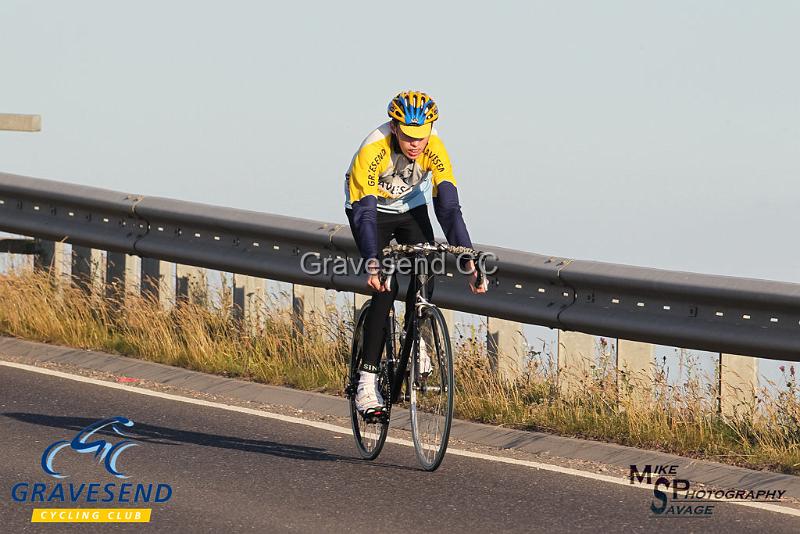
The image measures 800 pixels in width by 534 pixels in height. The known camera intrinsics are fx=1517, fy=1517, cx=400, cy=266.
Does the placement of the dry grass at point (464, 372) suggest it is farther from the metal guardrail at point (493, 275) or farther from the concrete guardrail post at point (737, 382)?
the metal guardrail at point (493, 275)

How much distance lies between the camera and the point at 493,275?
34.9 feet

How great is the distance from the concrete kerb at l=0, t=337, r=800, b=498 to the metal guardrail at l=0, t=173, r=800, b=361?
81 cm

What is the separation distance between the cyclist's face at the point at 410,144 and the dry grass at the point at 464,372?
7.35 feet

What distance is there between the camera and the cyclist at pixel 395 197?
8.42 metres

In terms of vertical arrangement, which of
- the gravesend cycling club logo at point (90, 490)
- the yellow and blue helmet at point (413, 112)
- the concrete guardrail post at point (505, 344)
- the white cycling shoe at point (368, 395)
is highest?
the yellow and blue helmet at point (413, 112)

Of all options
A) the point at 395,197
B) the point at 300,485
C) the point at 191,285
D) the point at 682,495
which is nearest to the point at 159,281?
the point at 191,285

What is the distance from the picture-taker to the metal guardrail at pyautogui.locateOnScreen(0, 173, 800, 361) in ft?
30.0

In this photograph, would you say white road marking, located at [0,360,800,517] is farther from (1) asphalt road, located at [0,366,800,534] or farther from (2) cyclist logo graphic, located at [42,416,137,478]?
(2) cyclist logo graphic, located at [42,416,137,478]

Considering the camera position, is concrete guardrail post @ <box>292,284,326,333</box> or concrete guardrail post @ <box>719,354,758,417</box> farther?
concrete guardrail post @ <box>292,284,326,333</box>

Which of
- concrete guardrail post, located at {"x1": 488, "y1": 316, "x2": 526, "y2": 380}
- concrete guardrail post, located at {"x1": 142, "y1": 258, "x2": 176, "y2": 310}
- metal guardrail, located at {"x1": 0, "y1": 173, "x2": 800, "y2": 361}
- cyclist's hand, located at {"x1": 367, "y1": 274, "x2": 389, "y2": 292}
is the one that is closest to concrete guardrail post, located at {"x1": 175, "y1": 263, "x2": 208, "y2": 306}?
concrete guardrail post, located at {"x1": 142, "y1": 258, "x2": 176, "y2": 310}

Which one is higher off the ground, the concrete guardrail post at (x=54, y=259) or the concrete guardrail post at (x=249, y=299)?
the concrete guardrail post at (x=54, y=259)

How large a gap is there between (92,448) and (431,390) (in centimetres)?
212

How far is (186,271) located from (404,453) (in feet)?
15.0

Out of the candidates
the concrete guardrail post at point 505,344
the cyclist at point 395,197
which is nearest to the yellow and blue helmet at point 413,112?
the cyclist at point 395,197
